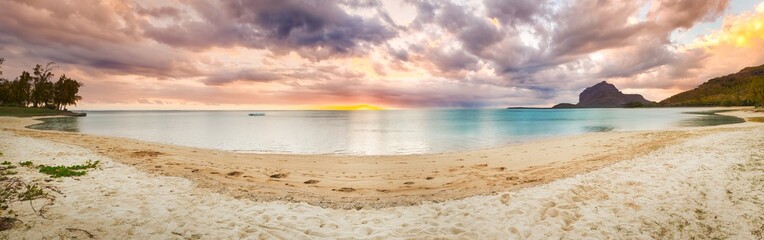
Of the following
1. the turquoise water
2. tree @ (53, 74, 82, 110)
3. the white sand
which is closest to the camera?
the white sand

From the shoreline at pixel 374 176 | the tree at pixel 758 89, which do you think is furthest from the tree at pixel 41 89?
the tree at pixel 758 89

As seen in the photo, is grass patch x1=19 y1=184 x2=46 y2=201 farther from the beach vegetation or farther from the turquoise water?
the beach vegetation

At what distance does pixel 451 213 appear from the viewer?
9.11 m

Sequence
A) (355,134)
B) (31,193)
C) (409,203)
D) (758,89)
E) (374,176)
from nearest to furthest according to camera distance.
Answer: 1. (31,193)
2. (409,203)
3. (374,176)
4. (355,134)
5. (758,89)

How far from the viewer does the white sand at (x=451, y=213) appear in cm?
741

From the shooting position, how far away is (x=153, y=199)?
949cm

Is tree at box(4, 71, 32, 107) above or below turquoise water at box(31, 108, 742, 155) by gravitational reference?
above

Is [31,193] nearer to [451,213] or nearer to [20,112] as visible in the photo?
[451,213]

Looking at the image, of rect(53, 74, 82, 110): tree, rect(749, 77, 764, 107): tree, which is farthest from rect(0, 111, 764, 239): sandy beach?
rect(53, 74, 82, 110): tree

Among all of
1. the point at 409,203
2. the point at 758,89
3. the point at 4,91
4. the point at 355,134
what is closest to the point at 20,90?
the point at 4,91

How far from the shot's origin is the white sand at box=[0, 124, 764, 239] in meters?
7.41

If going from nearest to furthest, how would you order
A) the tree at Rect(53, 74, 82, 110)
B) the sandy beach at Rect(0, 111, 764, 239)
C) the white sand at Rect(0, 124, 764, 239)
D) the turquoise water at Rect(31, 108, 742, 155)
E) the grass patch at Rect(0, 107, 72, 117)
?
the white sand at Rect(0, 124, 764, 239)
the sandy beach at Rect(0, 111, 764, 239)
the turquoise water at Rect(31, 108, 742, 155)
the grass patch at Rect(0, 107, 72, 117)
the tree at Rect(53, 74, 82, 110)

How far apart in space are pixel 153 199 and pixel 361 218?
20.8 feet

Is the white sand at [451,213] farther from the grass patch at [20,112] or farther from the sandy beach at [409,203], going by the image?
the grass patch at [20,112]
